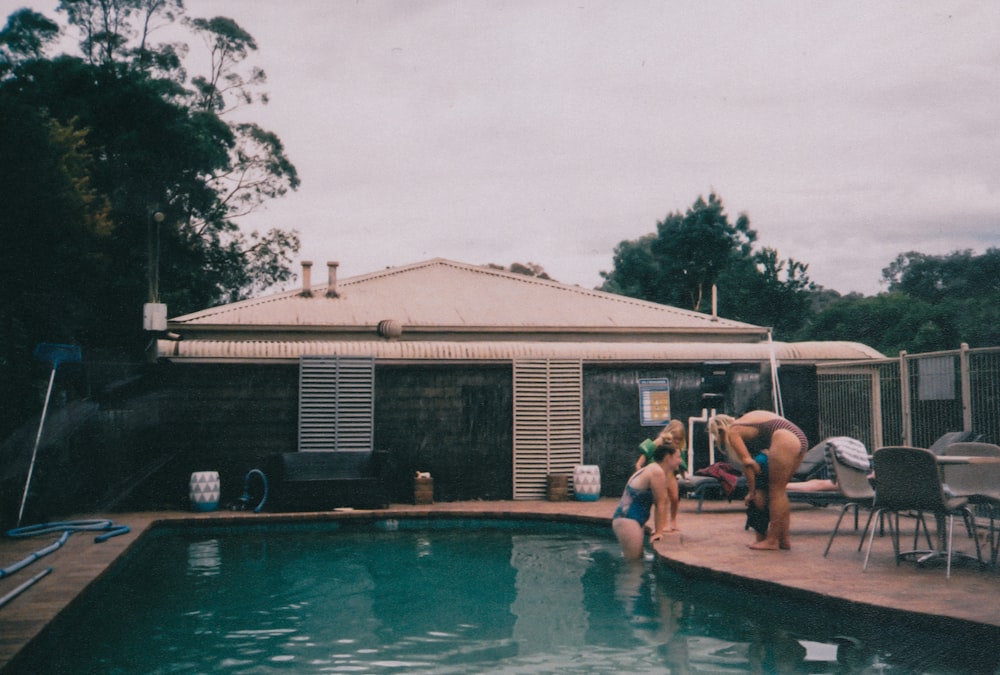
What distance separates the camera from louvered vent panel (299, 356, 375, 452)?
41.8 feet

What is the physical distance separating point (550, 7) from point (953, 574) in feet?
22.6

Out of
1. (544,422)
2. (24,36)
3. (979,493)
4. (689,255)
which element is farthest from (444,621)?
(689,255)

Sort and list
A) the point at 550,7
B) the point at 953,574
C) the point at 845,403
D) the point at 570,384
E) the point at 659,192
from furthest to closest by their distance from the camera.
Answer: the point at 659,192 → the point at 570,384 → the point at 845,403 → the point at 550,7 → the point at 953,574

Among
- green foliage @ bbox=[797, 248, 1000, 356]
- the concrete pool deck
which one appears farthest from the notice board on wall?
green foliage @ bbox=[797, 248, 1000, 356]

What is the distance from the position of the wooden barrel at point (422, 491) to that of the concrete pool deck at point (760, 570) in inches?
98.0

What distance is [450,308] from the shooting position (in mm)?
18469

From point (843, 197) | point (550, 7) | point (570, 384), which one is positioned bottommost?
point (570, 384)

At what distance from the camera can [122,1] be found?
2577cm

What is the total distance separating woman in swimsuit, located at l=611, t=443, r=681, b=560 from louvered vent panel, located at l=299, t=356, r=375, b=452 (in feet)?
17.3

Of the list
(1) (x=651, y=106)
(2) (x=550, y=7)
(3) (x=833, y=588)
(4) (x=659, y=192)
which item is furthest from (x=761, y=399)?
(4) (x=659, y=192)

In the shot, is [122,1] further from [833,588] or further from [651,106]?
[833,588]

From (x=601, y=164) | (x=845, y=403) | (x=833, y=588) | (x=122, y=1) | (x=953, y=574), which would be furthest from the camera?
(x=122, y=1)

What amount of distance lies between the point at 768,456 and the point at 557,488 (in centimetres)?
590

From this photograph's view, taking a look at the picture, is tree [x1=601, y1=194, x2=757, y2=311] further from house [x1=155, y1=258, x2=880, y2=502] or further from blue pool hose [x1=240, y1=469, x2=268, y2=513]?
blue pool hose [x1=240, y1=469, x2=268, y2=513]
